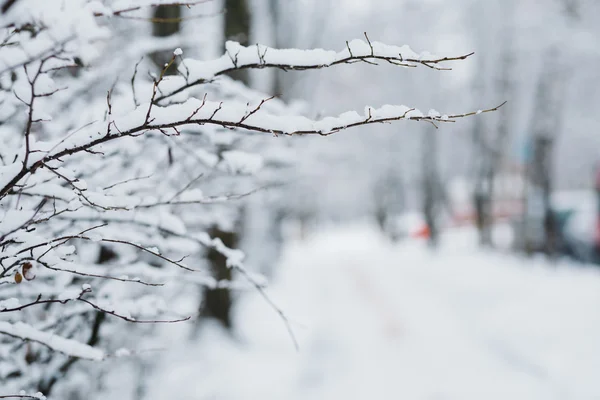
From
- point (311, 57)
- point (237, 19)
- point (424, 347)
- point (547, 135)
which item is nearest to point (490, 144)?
point (547, 135)

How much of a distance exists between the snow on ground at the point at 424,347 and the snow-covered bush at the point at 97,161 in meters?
1.45

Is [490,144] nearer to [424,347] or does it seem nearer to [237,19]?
[424,347]

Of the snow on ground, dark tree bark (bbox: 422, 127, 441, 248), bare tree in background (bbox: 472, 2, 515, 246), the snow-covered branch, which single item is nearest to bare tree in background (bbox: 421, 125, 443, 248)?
dark tree bark (bbox: 422, 127, 441, 248)

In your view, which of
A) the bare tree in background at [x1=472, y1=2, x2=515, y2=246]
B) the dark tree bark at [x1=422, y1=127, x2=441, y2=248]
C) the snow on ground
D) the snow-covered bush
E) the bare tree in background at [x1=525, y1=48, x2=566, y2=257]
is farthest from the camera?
the dark tree bark at [x1=422, y1=127, x2=441, y2=248]

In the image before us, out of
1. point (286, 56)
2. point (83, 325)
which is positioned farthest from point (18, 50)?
Answer: point (83, 325)

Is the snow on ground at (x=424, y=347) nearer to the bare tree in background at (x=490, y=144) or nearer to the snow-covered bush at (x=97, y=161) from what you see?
the snow-covered bush at (x=97, y=161)

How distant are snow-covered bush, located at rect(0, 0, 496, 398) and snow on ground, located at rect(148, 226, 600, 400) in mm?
1451

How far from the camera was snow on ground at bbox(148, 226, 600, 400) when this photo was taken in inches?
188

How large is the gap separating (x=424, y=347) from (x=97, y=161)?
566cm

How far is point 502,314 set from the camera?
7.03 metres

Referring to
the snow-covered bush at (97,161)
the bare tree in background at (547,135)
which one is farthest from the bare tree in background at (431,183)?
the snow-covered bush at (97,161)

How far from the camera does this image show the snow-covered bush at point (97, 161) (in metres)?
Result: 1.25

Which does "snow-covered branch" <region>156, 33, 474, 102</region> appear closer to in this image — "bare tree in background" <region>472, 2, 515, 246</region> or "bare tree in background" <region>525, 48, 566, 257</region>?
"bare tree in background" <region>525, 48, 566, 257</region>

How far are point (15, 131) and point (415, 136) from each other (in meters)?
15.2
